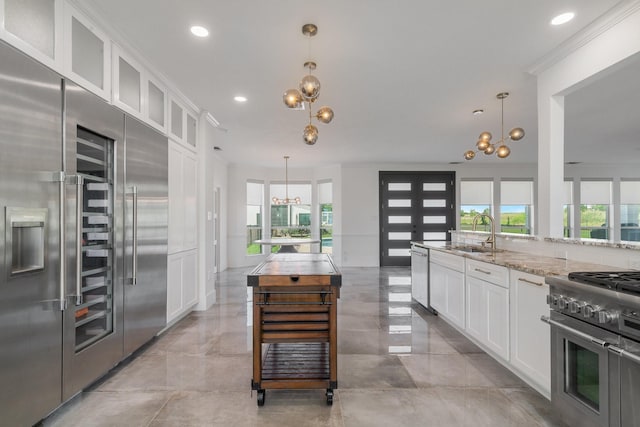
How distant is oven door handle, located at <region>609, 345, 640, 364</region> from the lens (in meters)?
1.47

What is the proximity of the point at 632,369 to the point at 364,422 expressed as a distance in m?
1.43

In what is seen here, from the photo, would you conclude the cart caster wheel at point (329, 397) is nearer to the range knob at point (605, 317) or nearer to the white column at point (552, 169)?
the range knob at point (605, 317)

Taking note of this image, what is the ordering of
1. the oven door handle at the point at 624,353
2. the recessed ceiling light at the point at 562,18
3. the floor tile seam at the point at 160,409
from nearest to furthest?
1. the oven door handle at the point at 624,353
2. the floor tile seam at the point at 160,409
3. the recessed ceiling light at the point at 562,18

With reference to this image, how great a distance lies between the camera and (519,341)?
2459 mm

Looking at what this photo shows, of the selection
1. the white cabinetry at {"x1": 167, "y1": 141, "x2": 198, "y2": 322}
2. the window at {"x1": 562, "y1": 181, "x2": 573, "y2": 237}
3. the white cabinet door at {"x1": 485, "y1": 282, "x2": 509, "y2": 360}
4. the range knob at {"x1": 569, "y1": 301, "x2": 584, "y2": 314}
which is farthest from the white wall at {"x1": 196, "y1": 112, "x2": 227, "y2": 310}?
the window at {"x1": 562, "y1": 181, "x2": 573, "y2": 237}

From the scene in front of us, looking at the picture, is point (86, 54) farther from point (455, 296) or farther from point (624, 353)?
point (455, 296)

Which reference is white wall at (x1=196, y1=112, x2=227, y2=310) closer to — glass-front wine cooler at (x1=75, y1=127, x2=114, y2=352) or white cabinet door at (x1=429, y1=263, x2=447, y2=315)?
glass-front wine cooler at (x1=75, y1=127, x2=114, y2=352)

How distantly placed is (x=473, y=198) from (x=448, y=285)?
20.6 ft

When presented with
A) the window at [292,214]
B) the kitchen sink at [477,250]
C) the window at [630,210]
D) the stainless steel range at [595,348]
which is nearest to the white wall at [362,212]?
the window at [292,214]

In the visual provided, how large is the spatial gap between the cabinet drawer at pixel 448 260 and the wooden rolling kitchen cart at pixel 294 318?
5.76 ft

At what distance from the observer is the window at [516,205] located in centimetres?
924

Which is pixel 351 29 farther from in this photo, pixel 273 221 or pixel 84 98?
pixel 273 221

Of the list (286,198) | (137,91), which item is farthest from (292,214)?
(137,91)

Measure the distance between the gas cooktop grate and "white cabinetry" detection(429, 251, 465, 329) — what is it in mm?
1604
